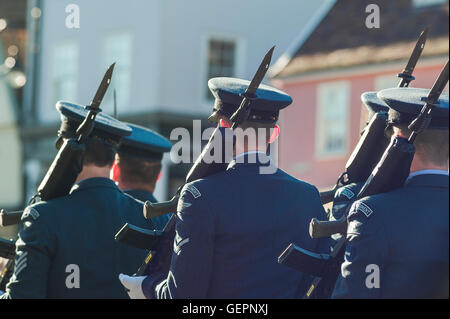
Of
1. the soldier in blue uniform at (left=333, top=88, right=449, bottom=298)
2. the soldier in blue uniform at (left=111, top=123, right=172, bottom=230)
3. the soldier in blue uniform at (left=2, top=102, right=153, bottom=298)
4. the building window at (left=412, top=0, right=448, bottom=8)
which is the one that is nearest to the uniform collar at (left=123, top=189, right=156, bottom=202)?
the soldier in blue uniform at (left=111, top=123, right=172, bottom=230)

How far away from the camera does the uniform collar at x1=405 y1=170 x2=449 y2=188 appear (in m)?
3.50

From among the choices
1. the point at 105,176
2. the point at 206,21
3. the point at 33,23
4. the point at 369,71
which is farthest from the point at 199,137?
the point at 105,176

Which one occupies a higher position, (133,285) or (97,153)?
(97,153)

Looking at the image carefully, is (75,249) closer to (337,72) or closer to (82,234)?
(82,234)

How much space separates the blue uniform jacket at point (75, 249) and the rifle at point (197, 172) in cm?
27

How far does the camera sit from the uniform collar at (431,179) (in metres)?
3.50

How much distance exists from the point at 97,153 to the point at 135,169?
37.4 inches

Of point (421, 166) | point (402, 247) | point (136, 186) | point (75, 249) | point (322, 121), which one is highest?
point (421, 166)

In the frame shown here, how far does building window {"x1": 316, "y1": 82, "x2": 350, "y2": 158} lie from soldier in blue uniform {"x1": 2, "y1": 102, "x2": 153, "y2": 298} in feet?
48.3

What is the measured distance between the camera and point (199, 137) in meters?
20.7

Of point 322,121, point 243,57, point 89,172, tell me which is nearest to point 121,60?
point 243,57

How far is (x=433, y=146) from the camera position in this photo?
3541mm

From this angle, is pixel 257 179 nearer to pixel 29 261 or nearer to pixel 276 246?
pixel 276 246
